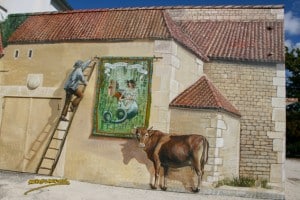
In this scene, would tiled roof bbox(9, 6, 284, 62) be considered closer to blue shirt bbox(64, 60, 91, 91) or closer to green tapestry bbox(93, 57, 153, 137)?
green tapestry bbox(93, 57, 153, 137)

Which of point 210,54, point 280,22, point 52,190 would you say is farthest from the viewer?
point 280,22

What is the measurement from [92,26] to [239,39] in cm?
634

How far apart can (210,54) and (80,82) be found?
5.49 metres

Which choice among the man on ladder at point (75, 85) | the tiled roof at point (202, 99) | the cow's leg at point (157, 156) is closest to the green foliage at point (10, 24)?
the man on ladder at point (75, 85)

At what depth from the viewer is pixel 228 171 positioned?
40.3 ft

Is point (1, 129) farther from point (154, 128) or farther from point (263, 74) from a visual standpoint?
point (263, 74)

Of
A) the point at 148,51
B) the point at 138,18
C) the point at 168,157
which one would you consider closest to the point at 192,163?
the point at 168,157

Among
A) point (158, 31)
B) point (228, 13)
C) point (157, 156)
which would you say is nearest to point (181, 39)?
point (158, 31)

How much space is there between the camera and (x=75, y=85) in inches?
472

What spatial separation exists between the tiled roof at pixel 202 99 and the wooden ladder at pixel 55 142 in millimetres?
3407

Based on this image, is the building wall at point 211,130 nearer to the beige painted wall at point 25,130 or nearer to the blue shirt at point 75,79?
the blue shirt at point 75,79

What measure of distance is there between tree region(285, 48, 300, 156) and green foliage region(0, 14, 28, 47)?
2241 centimetres

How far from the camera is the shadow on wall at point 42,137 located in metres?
12.8

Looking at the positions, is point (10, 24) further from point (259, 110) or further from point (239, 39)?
point (259, 110)
